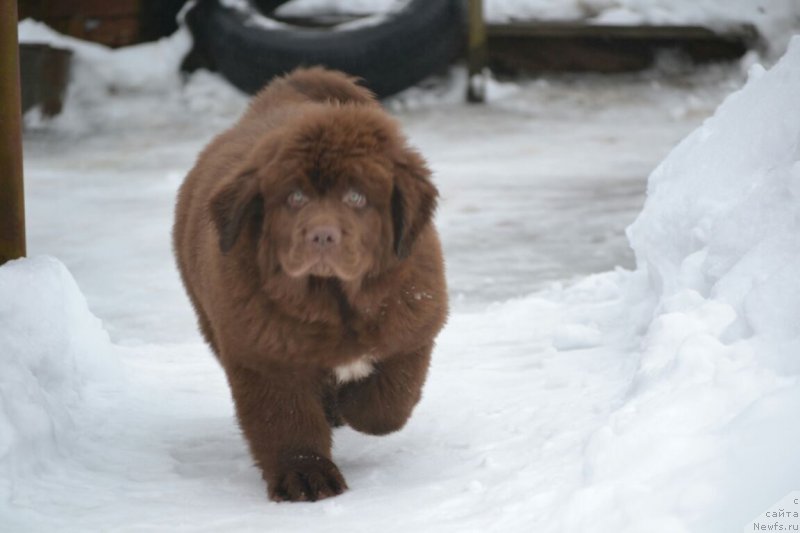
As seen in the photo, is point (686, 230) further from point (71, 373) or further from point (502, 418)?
point (71, 373)

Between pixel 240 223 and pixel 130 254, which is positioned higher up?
pixel 240 223

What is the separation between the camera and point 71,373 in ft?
13.6

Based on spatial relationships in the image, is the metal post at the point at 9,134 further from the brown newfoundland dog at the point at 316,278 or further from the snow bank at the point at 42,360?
the brown newfoundland dog at the point at 316,278

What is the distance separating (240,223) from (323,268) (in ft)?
1.10

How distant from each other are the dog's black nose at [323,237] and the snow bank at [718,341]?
815 mm

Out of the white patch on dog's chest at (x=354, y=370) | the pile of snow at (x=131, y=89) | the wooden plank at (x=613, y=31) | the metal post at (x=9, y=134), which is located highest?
the metal post at (x=9, y=134)

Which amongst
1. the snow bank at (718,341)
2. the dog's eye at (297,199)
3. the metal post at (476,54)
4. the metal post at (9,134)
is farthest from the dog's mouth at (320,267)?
the metal post at (476,54)

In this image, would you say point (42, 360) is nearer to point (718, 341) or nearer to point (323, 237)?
point (323, 237)

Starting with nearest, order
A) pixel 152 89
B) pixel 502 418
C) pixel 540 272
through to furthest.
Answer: pixel 502 418 → pixel 540 272 → pixel 152 89

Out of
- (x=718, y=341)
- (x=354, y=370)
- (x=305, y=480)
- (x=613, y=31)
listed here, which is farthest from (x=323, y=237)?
(x=613, y=31)

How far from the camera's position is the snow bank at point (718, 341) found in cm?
240

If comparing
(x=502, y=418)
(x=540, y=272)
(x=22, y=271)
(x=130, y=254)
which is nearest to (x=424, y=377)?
(x=502, y=418)

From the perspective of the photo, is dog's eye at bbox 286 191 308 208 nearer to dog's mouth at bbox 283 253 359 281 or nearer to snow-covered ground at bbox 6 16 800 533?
dog's mouth at bbox 283 253 359 281

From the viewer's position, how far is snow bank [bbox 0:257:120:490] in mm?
3477
